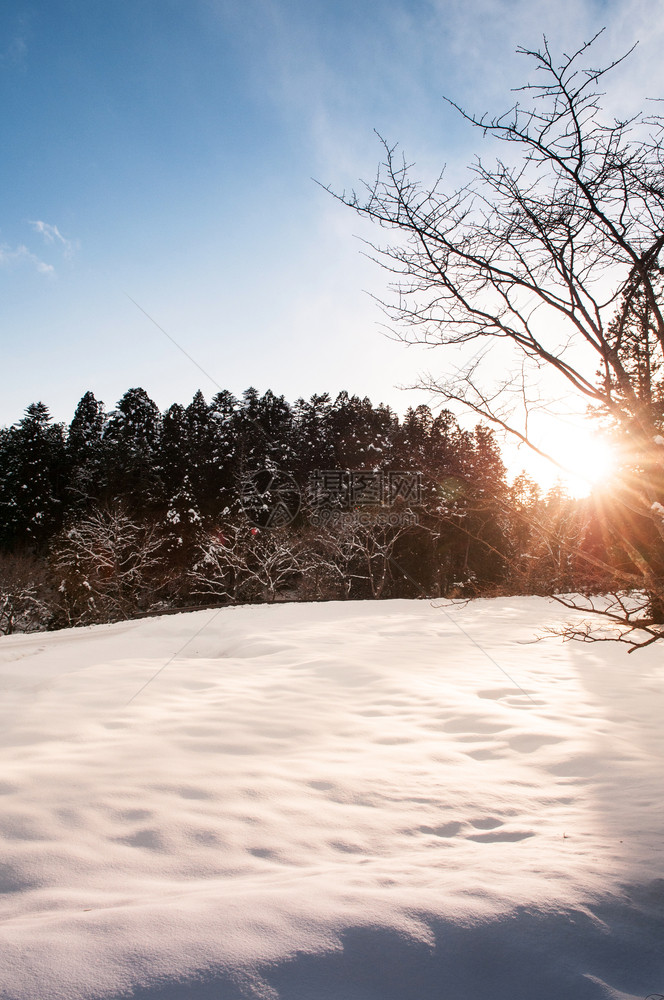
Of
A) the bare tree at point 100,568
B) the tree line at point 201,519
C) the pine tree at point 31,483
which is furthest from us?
the pine tree at point 31,483

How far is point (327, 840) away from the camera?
2.48m

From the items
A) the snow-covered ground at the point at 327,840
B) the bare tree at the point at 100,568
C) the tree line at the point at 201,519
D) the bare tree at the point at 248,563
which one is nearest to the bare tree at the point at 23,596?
the tree line at the point at 201,519

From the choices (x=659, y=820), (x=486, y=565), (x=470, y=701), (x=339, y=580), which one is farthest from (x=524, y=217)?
(x=486, y=565)

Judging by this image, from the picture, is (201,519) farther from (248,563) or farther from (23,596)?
(23,596)

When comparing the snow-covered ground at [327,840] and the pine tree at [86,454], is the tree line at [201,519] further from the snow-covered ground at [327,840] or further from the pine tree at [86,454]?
the snow-covered ground at [327,840]

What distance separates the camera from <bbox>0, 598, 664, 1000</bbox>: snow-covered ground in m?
1.44

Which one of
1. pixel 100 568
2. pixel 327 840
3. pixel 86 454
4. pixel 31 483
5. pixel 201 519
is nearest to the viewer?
pixel 327 840

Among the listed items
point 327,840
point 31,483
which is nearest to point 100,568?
point 31,483

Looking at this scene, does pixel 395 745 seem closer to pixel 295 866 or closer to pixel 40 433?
pixel 295 866

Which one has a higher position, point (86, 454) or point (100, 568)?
point (86, 454)

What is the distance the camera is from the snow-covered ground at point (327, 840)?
56.6 inches

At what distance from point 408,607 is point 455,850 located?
1362 centimetres

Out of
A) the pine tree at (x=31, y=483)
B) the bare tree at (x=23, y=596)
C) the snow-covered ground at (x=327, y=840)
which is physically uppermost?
the pine tree at (x=31, y=483)

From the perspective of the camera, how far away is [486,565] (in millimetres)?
27562
